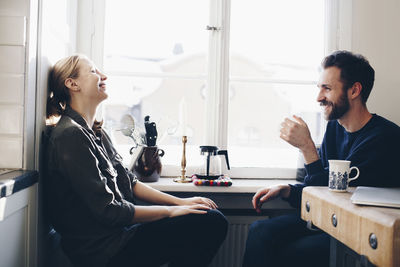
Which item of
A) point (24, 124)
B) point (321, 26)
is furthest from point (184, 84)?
point (24, 124)

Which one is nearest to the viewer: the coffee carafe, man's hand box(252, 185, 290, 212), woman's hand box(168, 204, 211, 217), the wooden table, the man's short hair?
the wooden table

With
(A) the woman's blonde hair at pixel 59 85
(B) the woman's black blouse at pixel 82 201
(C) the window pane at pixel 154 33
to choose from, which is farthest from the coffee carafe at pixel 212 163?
(A) the woman's blonde hair at pixel 59 85

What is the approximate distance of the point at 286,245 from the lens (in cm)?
174

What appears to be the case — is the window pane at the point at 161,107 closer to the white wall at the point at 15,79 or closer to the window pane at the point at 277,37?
the window pane at the point at 277,37

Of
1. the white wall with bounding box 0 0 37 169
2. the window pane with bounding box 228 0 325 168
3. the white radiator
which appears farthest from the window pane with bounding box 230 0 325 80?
the white wall with bounding box 0 0 37 169

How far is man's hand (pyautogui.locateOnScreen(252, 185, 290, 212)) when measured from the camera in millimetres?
1818

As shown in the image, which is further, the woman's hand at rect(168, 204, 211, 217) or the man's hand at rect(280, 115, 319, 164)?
the man's hand at rect(280, 115, 319, 164)

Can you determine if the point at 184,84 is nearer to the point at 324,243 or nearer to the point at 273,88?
the point at 273,88

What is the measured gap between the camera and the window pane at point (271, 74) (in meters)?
2.28

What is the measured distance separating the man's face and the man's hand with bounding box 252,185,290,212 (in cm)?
43

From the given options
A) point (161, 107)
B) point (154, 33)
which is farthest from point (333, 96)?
point (154, 33)

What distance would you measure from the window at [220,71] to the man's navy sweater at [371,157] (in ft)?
1.38

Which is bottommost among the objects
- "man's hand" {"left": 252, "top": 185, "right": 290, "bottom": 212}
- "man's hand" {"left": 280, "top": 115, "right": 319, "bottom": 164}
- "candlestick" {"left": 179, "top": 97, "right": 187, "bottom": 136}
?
"man's hand" {"left": 252, "top": 185, "right": 290, "bottom": 212}

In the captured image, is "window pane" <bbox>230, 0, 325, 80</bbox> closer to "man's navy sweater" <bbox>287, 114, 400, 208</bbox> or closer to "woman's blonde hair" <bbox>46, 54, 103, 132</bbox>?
"man's navy sweater" <bbox>287, 114, 400, 208</bbox>
